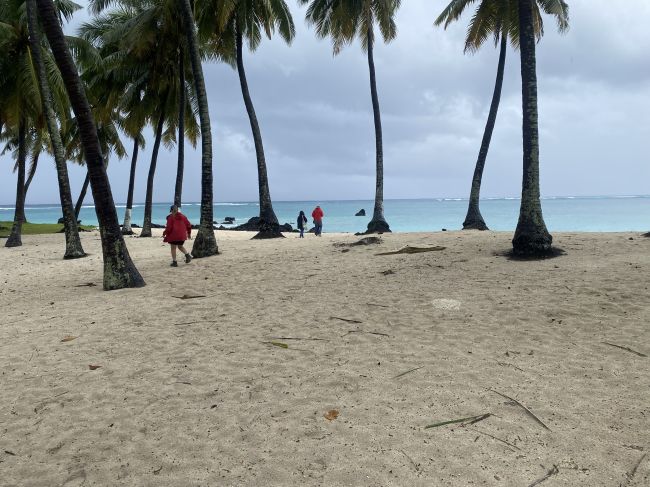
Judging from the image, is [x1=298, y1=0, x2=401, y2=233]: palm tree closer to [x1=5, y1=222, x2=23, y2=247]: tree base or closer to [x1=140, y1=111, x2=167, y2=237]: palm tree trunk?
[x1=140, y1=111, x2=167, y2=237]: palm tree trunk

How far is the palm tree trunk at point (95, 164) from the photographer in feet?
26.9

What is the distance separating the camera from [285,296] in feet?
26.0

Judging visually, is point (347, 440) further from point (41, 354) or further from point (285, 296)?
point (285, 296)

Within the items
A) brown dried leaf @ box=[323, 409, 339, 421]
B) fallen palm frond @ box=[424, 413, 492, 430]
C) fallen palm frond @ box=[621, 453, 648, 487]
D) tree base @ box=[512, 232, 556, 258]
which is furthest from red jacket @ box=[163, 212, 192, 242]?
fallen palm frond @ box=[621, 453, 648, 487]

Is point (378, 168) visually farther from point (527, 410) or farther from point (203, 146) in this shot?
point (527, 410)

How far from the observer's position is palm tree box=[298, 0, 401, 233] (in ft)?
62.8

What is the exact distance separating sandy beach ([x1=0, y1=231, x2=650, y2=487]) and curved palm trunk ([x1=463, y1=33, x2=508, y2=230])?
9.30m

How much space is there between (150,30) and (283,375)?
18789 millimetres

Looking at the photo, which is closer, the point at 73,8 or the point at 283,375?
the point at 283,375

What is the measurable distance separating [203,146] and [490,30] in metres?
13.7

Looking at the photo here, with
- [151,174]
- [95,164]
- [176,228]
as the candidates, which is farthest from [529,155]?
[151,174]

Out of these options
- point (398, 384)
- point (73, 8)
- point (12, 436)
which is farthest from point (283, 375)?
point (73, 8)

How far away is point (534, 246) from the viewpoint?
9.47 m

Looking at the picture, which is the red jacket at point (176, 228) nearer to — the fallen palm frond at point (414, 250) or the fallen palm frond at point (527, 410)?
the fallen palm frond at point (414, 250)
